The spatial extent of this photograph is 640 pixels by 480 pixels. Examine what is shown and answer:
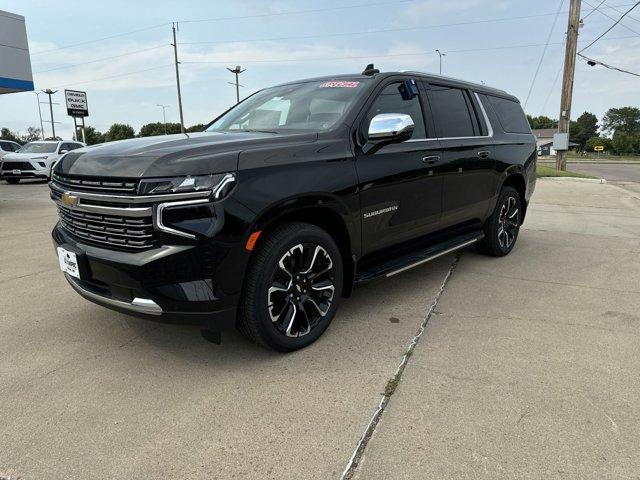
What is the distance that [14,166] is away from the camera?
1744cm

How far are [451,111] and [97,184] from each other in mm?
3218

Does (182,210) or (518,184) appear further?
(518,184)

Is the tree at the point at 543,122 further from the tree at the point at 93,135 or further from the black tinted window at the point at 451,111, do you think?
the black tinted window at the point at 451,111

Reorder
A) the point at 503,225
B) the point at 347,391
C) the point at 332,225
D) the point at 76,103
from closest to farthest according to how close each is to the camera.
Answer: the point at 347,391 → the point at 332,225 → the point at 503,225 → the point at 76,103

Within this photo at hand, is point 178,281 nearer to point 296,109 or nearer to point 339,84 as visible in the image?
point 296,109

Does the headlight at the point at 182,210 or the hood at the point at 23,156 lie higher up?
the hood at the point at 23,156

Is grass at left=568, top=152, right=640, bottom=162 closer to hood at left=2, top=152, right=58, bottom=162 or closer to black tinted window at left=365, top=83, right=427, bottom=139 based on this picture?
hood at left=2, top=152, right=58, bottom=162

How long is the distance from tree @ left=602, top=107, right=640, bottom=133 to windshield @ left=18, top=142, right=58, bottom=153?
13931 centimetres

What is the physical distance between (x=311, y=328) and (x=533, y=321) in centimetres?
178

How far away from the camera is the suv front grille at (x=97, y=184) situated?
2625mm

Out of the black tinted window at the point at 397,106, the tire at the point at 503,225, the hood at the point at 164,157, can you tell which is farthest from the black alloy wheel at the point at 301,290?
the tire at the point at 503,225

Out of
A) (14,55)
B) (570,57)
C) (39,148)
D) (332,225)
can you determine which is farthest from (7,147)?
(570,57)

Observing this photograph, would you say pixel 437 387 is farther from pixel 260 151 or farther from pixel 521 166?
pixel 521 166

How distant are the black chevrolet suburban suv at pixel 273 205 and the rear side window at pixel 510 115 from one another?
1133 millimetres
